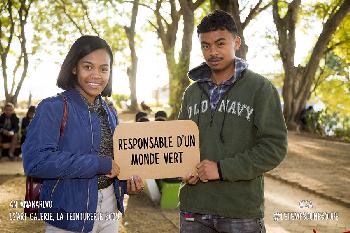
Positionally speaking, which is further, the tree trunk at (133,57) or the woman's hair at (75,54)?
the tree trunk at (133,57)

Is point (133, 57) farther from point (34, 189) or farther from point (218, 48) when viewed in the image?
point (34, 189)

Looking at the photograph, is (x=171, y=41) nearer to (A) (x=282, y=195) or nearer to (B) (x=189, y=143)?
(A) (x=282, y=195)

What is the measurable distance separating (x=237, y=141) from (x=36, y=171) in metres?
1.27

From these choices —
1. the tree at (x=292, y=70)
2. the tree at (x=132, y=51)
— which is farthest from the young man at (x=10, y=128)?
the tree at (x=292, y=70)

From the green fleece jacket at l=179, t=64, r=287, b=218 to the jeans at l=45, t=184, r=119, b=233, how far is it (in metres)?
0.50

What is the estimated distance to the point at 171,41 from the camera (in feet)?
82.0

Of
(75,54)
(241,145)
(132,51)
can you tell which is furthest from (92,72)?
(132,51)

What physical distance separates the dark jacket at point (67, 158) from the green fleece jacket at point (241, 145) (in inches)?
27.0

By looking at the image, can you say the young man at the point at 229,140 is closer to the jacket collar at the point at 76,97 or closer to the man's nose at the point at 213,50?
the man's nose at the point at 213,50

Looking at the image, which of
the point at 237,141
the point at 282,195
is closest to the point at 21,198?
the point at 282,195

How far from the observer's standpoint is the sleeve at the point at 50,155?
8.09 feet

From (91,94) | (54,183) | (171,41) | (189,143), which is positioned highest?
(171,41)

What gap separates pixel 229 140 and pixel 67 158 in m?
1.03

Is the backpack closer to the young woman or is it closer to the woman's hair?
the young woman
